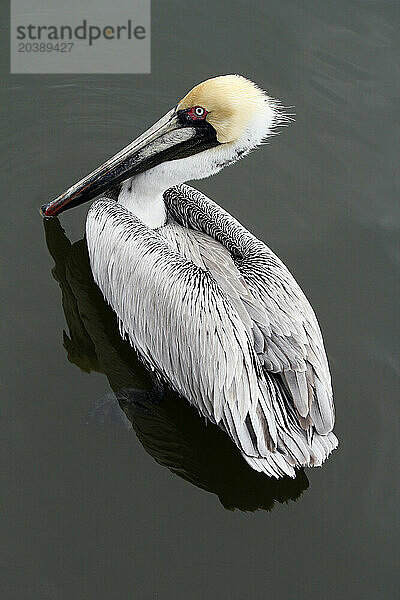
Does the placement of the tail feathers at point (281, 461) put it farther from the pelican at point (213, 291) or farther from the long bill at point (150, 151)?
the long bill at point (150, 151)

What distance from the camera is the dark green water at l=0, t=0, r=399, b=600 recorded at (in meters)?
3.92

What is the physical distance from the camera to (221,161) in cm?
421

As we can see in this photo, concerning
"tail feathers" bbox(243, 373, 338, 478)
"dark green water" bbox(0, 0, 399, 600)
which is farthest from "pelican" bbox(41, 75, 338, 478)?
"dark green water" bbox(0, 0, 399, 600)

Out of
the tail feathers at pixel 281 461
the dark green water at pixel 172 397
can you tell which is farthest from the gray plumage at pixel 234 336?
the dark green water at pixel 172 397

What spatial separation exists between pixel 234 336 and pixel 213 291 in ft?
0.81

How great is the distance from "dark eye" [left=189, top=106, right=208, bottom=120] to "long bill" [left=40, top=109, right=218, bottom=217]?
7 cm

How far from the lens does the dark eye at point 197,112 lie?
405cm

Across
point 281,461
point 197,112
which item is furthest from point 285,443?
point 197,112

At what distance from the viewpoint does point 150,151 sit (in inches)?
170

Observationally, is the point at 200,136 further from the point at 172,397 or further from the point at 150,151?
the point at 172,397

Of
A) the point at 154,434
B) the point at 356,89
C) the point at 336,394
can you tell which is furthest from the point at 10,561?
the point at 356,89

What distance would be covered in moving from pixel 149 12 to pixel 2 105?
1476 millimetres

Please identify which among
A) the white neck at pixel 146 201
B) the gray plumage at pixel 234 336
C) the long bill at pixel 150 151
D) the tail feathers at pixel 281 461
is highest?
the long bill at pixel 150 151

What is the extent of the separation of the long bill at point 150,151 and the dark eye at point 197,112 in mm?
67
